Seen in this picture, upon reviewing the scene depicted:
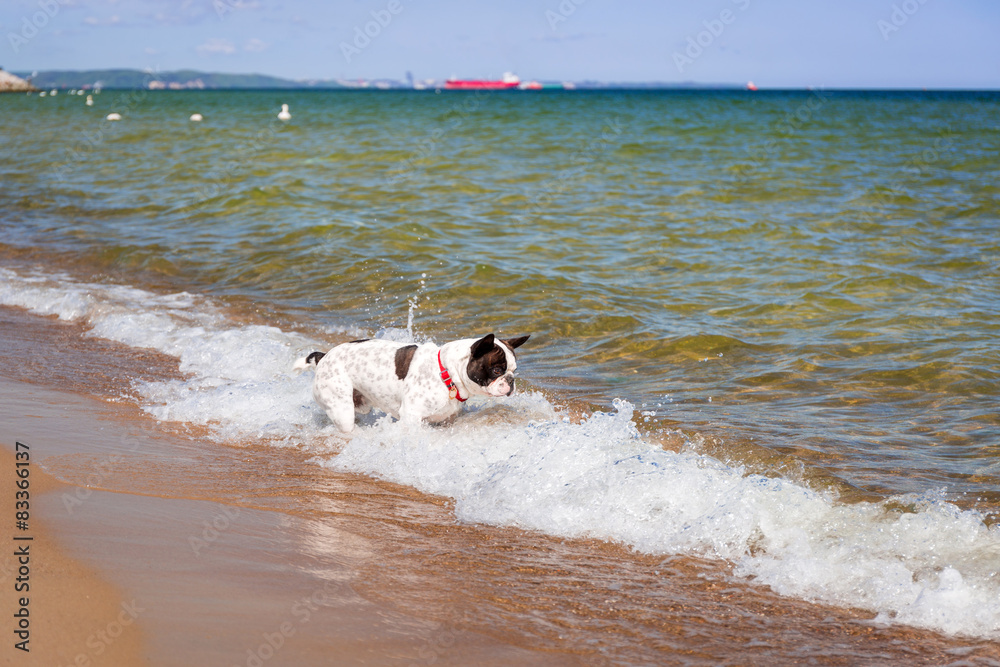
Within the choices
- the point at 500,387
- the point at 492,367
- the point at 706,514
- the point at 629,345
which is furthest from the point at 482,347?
the point at 629,345

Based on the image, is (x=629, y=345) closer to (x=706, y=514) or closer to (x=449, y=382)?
(x=449, y=382)

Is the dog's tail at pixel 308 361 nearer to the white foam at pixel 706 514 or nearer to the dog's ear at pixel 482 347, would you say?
the white foam at pixel 706 514

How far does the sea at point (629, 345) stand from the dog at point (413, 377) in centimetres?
21

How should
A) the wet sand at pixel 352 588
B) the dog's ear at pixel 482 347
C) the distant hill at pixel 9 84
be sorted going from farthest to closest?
1. the distant hill at pixel 9 84
2. the dog's ear at pixel 482 347
3. the wet sand at pixel 352 588

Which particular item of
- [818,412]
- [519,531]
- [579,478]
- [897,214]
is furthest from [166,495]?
[897,214]

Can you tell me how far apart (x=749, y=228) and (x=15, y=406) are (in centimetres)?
1175

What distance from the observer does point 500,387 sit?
18.4 ft

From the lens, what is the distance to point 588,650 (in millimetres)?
3543

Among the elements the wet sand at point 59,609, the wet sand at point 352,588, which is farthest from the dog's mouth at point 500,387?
the wet sand at point 59,609

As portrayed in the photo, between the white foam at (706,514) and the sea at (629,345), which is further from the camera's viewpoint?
the sea at (629,345)

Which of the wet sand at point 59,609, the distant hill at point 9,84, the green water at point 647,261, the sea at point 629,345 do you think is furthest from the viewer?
the distant hill at point 9,84

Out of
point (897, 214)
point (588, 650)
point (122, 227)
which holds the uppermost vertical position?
point (897, 214)

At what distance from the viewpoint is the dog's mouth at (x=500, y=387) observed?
5.59 metres

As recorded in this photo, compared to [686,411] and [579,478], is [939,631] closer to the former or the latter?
[579,478]
